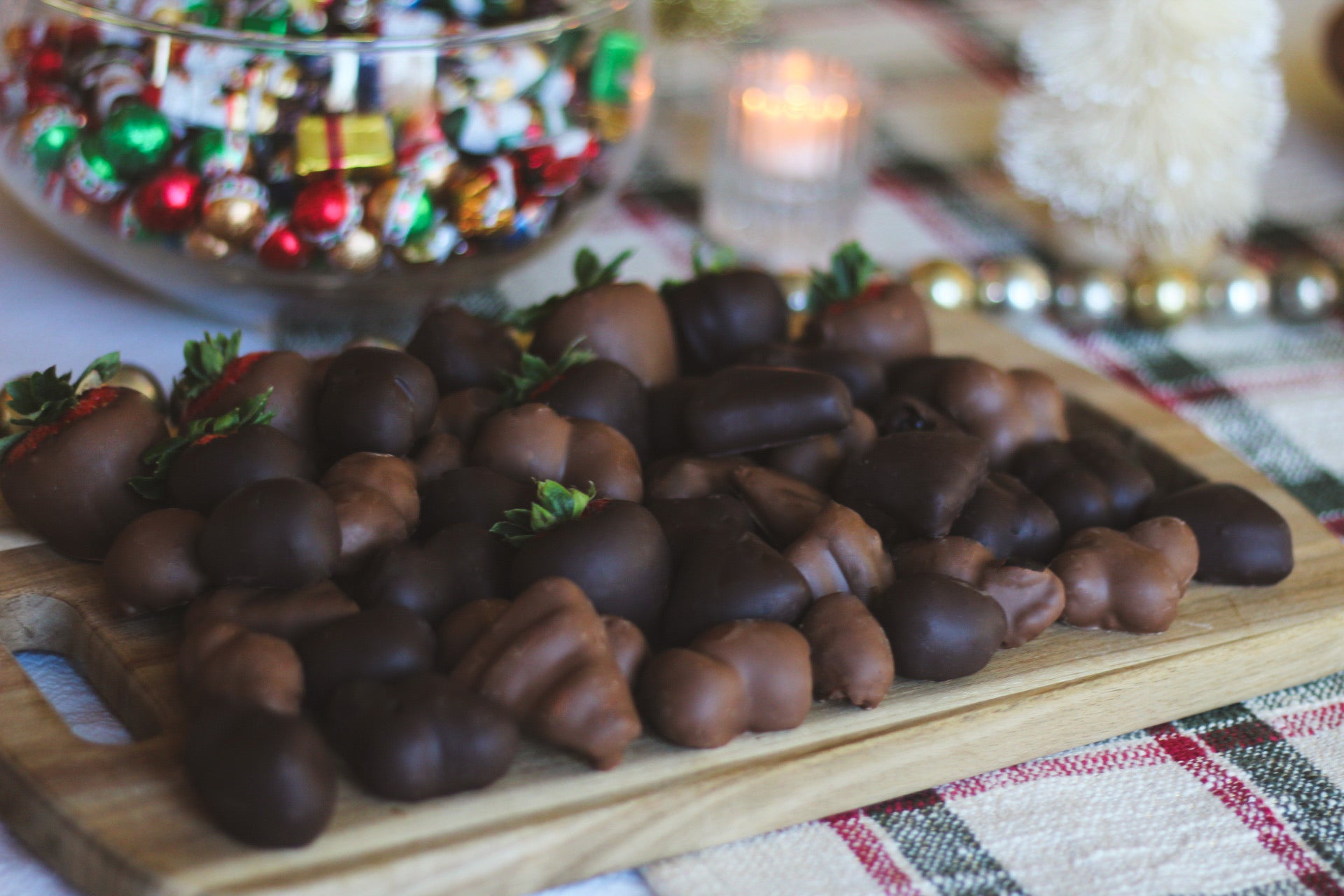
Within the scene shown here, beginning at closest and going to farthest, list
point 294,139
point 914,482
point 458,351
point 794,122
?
point 914,482, point 458,351, point 294,139, point 794,122

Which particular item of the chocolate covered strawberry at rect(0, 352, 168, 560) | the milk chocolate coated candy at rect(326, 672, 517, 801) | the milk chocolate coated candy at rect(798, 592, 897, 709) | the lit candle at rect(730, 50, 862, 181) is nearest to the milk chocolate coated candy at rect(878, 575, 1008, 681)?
the milk chocolate coated candy at rect(798, 592, 897, 709)

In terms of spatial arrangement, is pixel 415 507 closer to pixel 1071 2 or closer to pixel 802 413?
pixel 802 413

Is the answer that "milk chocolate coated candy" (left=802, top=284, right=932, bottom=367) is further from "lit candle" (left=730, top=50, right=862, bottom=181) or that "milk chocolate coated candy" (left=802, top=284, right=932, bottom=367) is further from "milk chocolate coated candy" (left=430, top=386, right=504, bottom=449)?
"lit candle" (left=730, top=50, right=862, bottom=181)

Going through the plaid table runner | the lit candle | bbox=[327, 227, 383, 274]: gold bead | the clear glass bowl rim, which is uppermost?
the clear glass bowl rim

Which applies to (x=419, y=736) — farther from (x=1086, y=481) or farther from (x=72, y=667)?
(x=1086, y=481)

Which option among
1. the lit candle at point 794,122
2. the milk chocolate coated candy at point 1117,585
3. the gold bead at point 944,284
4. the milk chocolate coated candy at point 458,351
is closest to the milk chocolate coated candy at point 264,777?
the milk chocolate coated candy at point 458,351

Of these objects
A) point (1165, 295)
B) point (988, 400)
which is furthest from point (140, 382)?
point (1165, 295)
